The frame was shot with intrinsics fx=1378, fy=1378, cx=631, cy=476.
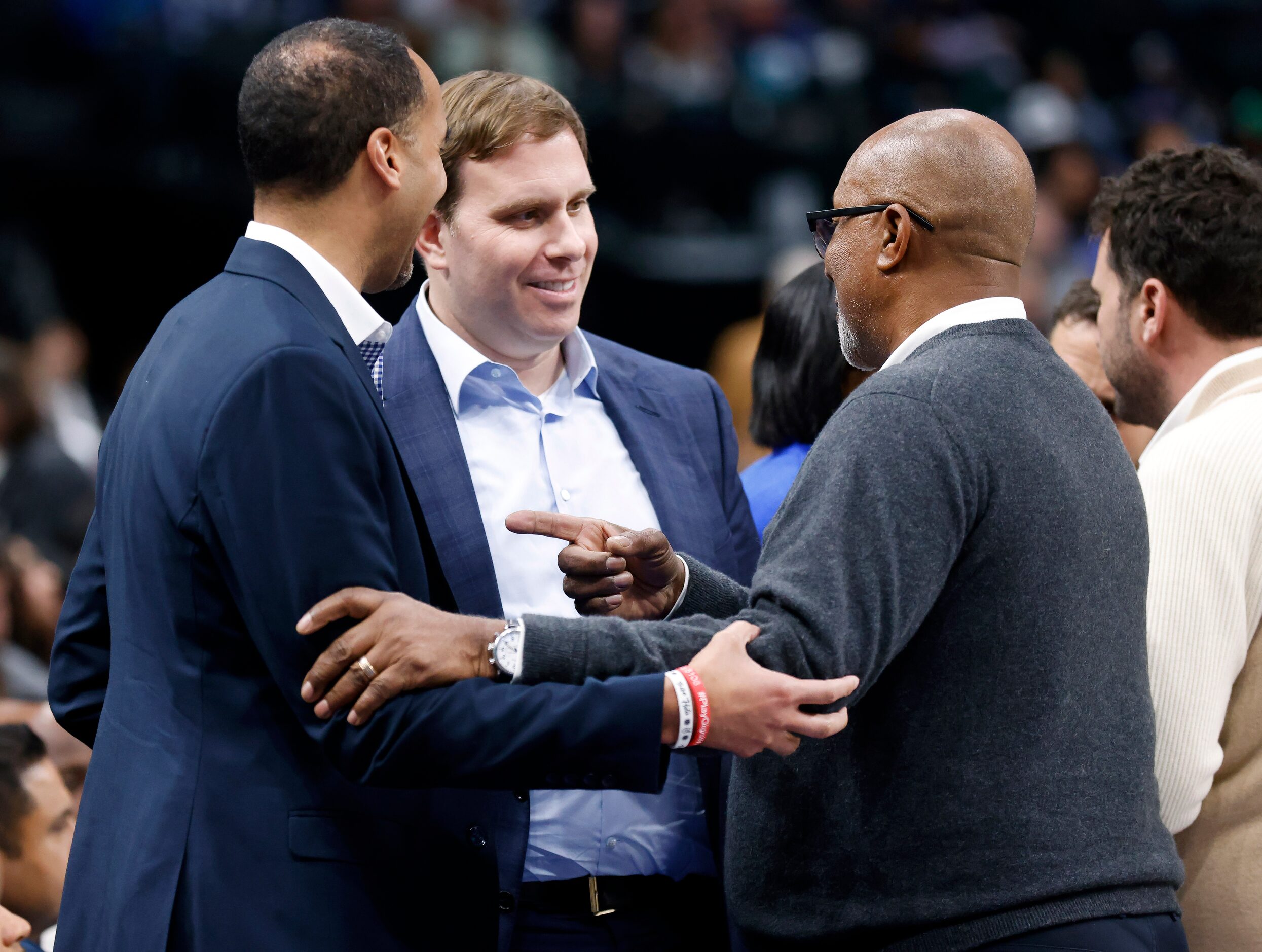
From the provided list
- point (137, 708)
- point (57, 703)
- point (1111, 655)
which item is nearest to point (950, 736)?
point (1111, 655)

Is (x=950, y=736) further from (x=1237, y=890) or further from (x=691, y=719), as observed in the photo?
(x=1237, y=890)

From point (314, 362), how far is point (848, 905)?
3.29 feet

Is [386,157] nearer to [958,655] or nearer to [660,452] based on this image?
[660,452]

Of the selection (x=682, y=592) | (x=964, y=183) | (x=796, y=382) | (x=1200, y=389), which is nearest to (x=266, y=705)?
(x=682, y=592)

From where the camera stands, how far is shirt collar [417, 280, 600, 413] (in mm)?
2477

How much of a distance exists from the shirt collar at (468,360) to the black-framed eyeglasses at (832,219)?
22.2 inches

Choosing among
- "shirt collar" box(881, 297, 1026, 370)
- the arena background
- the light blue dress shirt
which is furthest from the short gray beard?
the arena background

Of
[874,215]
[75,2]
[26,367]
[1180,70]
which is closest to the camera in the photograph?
[874,215]

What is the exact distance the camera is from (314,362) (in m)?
1.78

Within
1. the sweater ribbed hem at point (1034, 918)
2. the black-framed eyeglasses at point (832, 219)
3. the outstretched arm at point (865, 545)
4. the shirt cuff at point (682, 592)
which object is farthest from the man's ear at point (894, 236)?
the sweater ribbed hem at point (1034, 918)

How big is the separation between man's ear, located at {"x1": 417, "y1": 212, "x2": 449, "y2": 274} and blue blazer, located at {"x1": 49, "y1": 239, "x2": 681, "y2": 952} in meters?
0.72

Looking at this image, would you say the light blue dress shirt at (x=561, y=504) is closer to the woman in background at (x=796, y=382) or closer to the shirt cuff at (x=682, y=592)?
the shirt cuff at (x=682, y=592)

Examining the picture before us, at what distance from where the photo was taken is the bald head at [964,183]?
1962 millimetres

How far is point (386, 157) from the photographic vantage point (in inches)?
79.7
